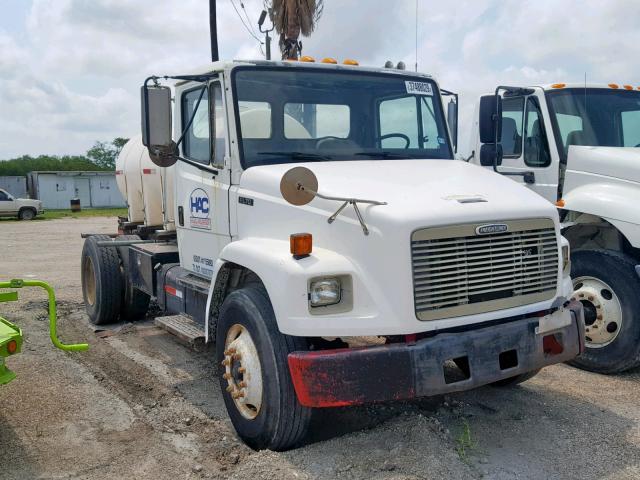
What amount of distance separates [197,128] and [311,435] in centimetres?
262

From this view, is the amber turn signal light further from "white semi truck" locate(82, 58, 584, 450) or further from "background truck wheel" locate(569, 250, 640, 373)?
"background truck wheel" locate(569, 250, 640, 373)

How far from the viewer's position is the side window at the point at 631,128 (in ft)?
21.9

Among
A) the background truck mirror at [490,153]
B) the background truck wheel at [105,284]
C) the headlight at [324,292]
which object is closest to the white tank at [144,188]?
the background truck wheel at [105,284]

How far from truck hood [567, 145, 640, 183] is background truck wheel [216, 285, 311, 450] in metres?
3.76

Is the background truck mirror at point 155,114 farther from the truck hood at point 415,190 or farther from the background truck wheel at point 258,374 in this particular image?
the background truck wheel at point 258,374

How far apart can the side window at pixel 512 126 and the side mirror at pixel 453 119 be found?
140cm

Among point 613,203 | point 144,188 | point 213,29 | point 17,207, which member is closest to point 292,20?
point 213,29

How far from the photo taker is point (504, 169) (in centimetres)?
698

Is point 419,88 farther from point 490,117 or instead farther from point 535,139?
point 535,139

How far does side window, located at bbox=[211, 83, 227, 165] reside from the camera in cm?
491

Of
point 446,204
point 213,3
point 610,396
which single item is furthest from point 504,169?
point 213,3

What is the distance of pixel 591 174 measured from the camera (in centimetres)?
620

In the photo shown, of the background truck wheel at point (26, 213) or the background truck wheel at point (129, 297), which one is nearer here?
the background truck wheel at point (129, 297)

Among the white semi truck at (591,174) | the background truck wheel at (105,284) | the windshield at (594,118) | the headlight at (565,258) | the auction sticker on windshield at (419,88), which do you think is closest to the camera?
the headlight at (565,258)
